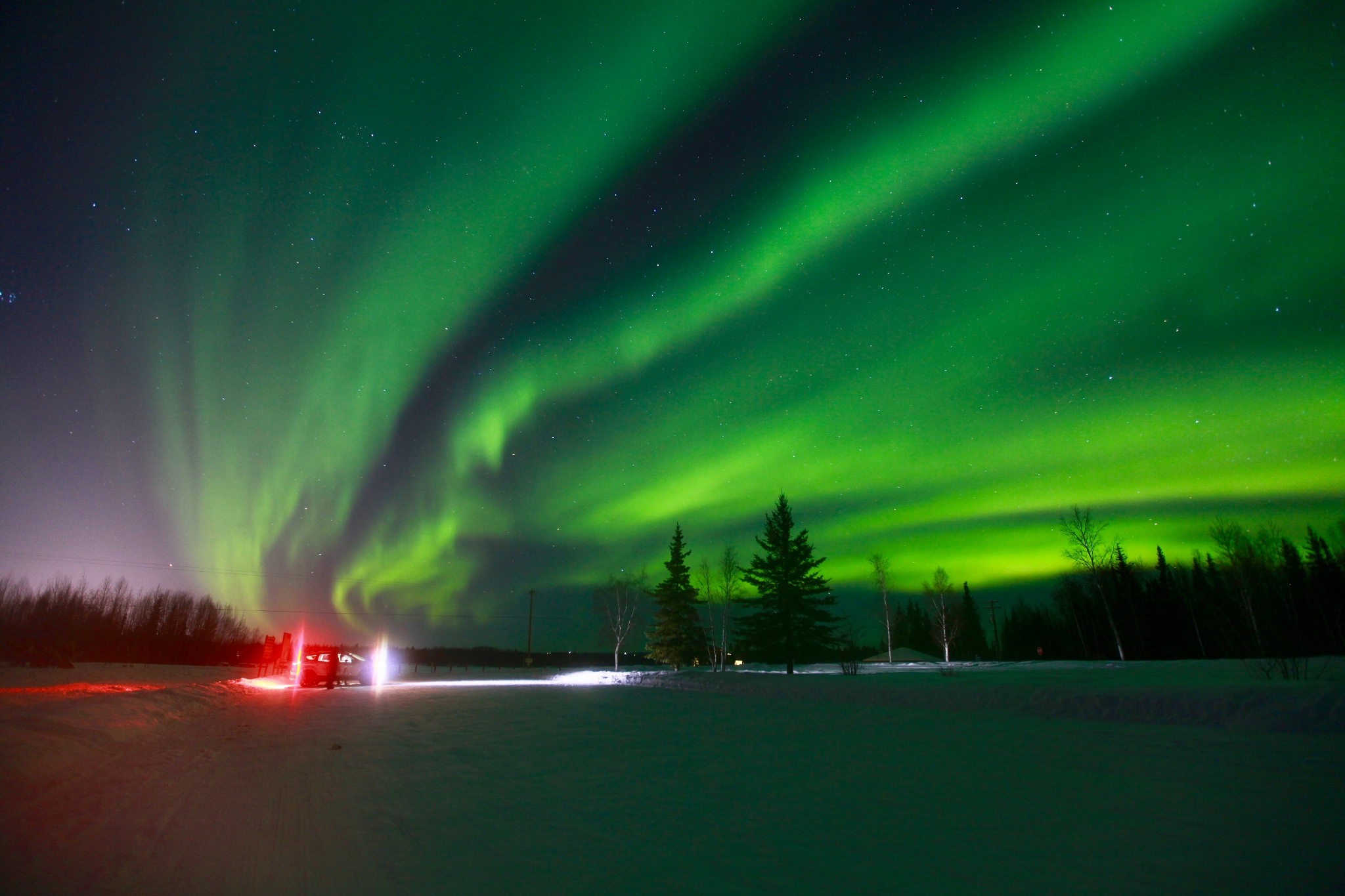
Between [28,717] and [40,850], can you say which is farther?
[28,717]

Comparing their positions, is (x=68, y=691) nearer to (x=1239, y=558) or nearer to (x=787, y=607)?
(x=787, y=607)

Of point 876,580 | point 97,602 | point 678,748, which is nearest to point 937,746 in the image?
point 678,748

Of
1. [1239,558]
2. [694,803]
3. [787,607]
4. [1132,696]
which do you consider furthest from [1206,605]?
[694,803]

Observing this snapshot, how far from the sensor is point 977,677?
19094 mm

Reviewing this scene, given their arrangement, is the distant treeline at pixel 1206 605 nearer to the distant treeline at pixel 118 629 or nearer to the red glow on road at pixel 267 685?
the red glow on road at pixel 267 685

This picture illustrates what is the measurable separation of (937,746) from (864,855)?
5.51m

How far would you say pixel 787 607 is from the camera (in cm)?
3697

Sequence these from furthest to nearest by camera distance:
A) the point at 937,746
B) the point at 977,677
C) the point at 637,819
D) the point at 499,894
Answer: the point at 977,677 < the point at 937,746 < the point at 637,819 < the point at 499,894

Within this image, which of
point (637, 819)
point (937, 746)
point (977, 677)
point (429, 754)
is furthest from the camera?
point (977, 677)

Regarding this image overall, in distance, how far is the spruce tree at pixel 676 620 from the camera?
45.5 m

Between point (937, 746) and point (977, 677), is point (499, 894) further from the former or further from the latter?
point (977, 677)

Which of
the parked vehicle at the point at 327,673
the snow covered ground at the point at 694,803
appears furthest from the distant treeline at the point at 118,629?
the snow covered ground at the point at 694,803

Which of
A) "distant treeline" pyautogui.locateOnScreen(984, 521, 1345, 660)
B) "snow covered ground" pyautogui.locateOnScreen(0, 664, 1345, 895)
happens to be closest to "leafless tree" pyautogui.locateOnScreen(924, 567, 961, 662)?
"distant treeline" pyautogui.locateOnScreen(984, 521, 1345, 660)

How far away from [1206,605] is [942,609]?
19744 mm
